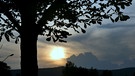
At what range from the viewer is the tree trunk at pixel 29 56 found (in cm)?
1878

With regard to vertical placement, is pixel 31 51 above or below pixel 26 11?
below

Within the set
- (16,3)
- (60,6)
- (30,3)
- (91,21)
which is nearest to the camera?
(60,6)

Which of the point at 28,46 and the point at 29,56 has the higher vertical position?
the point at 28,46

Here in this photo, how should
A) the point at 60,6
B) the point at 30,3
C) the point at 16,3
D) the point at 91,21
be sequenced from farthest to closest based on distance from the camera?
the point at 91,21, the point at 16,3, the point at 30,3, the point at 60,6

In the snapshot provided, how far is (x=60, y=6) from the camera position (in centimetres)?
1570

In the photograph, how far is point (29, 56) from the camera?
18.8 m

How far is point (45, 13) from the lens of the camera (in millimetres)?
17734

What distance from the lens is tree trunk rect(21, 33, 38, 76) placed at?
1878 cm

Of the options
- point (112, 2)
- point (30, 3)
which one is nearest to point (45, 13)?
point (30, 3)

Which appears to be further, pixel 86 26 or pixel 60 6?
pixel 86 26

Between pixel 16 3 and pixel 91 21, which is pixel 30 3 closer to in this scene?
pixel 16 3

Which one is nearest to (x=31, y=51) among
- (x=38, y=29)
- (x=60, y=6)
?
(x=38, y=29)

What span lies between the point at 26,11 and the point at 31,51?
6.77 ft

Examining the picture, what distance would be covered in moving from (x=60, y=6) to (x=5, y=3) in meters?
3.60
